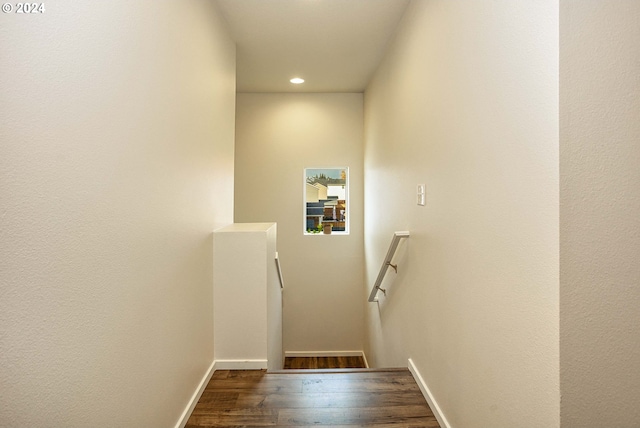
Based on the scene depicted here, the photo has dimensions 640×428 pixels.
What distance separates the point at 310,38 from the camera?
3375 mm

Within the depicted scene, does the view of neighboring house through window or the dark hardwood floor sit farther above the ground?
the view of neighboring house through window

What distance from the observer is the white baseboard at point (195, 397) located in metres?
1.99

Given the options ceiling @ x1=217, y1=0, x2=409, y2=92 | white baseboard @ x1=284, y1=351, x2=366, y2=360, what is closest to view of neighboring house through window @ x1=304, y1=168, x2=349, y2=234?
ceiling @ x1=217, y1=0, x2=409, y2=92

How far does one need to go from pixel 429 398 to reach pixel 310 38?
9.79 ft

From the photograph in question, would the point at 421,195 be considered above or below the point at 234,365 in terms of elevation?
above

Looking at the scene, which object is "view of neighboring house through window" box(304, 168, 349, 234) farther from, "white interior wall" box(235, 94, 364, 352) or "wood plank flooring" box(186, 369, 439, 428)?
"wood plank flooring" box(186, 369, 439, 428)

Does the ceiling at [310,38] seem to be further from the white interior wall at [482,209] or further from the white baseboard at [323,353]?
the white baseboard at [323,353]

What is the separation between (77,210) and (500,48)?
152 centimetres

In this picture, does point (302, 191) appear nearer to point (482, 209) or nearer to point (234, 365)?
point (234, 365)

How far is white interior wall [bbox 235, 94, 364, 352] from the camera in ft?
17.1

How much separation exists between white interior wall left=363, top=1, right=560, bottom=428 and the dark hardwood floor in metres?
2.37

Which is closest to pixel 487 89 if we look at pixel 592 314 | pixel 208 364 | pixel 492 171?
pixel 492 171

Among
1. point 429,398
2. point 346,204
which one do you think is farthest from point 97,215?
point 346,204

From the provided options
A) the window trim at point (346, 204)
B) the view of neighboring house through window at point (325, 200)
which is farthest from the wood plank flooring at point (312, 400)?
the view of neighboring house through window at point (325, 200)
